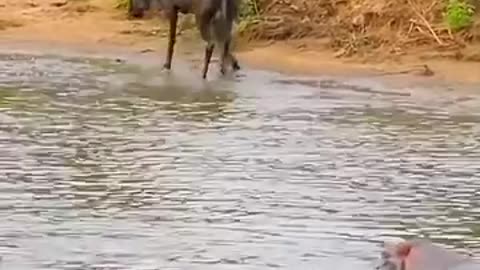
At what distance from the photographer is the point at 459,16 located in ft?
38.9

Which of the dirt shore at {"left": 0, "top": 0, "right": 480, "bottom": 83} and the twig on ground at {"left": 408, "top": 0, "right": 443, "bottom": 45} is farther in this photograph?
the twig on ground at {"left": 408, "top": 0, "right": 443, "bottom": 45}

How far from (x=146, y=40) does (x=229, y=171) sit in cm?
602

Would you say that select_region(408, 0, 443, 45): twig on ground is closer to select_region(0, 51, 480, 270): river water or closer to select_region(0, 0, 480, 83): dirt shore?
select_region(0, 0, 480, 83): dirt shore

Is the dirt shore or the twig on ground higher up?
the twig on ground

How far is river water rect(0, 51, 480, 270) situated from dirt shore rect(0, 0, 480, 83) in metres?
0.61

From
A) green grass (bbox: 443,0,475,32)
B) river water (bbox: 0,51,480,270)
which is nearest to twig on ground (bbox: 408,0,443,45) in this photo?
green grass (bbox: 443,0,475,32)

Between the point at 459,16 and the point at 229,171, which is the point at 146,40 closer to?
the point at 459,16

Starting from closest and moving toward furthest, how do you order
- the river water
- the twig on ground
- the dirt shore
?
the river water < the dirt shore < the twig on ground

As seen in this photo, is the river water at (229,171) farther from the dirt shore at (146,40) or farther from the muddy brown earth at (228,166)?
the dirt shore at (146,40)

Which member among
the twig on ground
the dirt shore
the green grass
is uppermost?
the green grass

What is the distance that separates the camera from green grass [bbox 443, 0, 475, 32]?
38.9ft

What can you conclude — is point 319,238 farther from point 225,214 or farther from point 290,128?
point 290,128

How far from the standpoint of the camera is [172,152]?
7.74 meters

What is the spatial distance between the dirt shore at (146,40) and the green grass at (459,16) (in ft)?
1.47
